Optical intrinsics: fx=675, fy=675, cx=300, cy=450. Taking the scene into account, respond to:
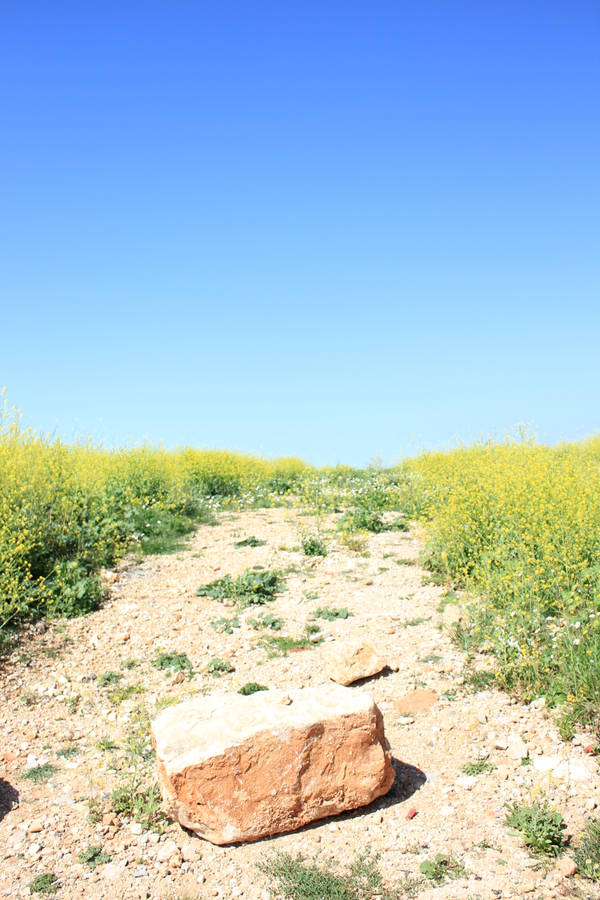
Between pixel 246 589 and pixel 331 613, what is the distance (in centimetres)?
128

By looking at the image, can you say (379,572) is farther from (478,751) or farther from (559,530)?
(478,751)

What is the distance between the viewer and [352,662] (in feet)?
19.2

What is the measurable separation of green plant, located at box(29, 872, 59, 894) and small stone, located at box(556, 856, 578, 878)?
267 centimetres

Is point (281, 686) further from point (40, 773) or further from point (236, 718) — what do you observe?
point (40, 773)

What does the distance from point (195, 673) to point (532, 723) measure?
296cm

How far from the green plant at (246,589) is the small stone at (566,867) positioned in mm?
4631

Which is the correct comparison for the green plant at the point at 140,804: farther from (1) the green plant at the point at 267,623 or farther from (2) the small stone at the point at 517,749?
(1) the green plant at the point at 267,623

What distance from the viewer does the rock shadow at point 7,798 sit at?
4441mm

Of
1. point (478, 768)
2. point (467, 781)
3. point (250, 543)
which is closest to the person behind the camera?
point (467, 781)

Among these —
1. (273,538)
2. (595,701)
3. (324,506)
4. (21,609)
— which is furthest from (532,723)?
(324,506)

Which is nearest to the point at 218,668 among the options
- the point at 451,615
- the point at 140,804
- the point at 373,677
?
the point at 373,677

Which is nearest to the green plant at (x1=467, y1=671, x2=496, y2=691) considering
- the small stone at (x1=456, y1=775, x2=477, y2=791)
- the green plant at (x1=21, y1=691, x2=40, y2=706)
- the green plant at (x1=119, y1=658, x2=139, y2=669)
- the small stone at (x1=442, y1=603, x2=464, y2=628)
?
the small stone at (x1=442, y1=603, x2=464, y2=628)

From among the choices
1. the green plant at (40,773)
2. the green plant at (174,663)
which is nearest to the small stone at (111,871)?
the green plant at (40,773)

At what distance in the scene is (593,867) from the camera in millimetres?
3461
